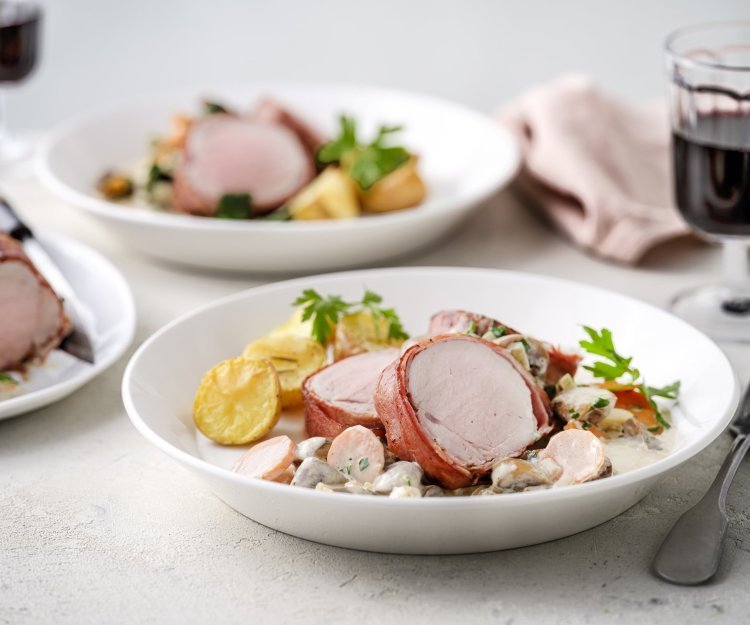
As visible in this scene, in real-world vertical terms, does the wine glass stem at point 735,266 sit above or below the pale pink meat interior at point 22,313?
below

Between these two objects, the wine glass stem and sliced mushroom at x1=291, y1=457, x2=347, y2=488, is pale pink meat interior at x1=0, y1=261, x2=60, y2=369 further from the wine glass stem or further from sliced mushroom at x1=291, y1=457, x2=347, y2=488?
the wine glass stem

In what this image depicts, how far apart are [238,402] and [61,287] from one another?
0.66 metres

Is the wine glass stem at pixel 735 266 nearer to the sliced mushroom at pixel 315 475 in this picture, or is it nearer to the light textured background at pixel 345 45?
the sliced mushroom at pixel 315 475

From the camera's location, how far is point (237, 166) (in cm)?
245

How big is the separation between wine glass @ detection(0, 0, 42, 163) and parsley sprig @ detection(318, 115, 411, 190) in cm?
95

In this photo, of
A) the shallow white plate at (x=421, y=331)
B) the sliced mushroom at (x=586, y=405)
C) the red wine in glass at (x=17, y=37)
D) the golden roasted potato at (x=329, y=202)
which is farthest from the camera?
the red wine in glass at (x=17, y=37)

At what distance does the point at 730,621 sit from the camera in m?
1.20

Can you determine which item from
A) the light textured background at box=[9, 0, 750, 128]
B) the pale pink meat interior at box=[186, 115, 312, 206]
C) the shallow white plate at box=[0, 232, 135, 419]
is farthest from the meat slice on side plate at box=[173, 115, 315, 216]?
the light textured background at box=[9, 0, 750, 128]

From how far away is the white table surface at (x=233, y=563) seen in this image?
1233mm

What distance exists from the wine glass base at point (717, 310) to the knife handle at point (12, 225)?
4.37ft

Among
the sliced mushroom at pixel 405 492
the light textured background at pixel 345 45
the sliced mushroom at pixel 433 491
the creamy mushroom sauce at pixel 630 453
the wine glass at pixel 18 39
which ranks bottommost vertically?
the light textured background at pixel 345 45

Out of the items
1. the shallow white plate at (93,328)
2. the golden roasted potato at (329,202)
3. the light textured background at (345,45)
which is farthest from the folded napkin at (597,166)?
the light textured background at (345,45)

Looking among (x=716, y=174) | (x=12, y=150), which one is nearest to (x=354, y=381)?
(x=716, y=174)

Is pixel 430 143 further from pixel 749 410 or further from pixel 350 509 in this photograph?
pixel 350 509
